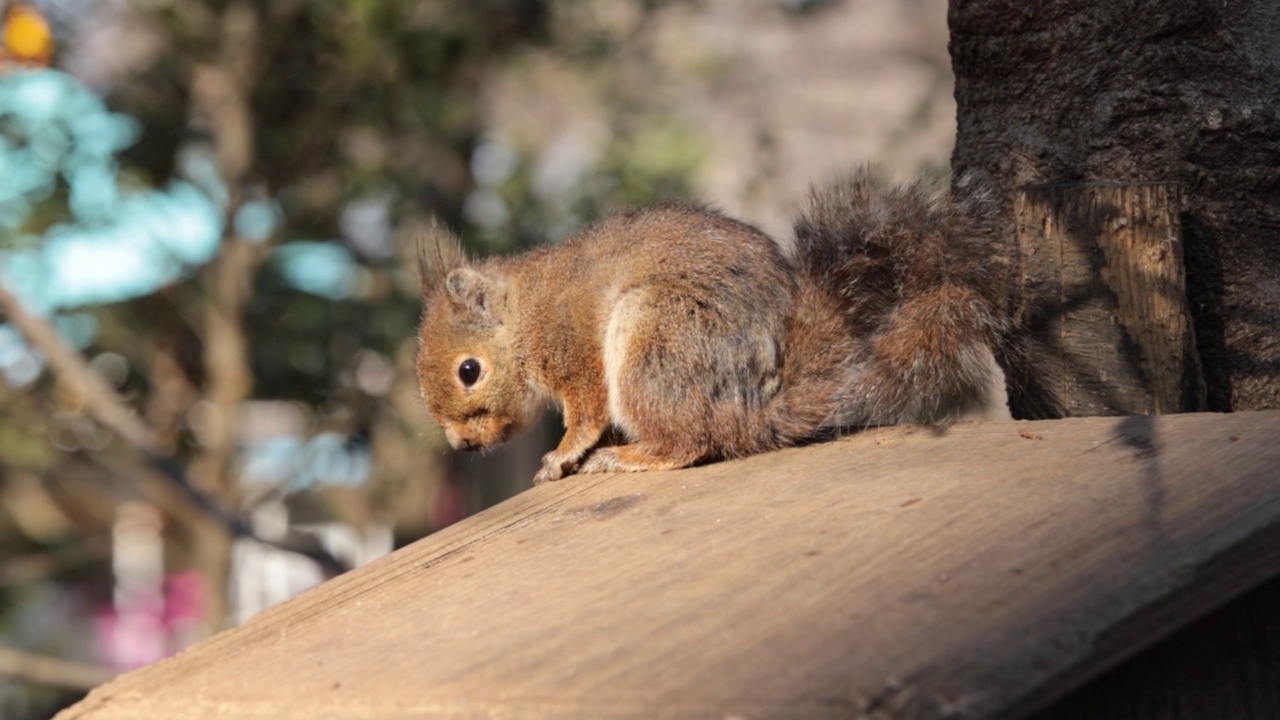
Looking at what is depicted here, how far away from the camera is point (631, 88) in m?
5.68

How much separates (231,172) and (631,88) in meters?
1.74

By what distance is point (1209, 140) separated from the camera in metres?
2.03

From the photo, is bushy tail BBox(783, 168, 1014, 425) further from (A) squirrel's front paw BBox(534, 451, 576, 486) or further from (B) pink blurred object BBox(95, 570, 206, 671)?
(B) pink blurred object BBox(95, 570, 206, 671)

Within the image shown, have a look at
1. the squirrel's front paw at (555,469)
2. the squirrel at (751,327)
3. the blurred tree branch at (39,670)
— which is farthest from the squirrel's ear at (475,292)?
the blurred tree branch at (39,670)

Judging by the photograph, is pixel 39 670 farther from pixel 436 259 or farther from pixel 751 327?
pixel 751 327

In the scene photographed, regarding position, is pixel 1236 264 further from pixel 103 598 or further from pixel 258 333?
pixel 103 598

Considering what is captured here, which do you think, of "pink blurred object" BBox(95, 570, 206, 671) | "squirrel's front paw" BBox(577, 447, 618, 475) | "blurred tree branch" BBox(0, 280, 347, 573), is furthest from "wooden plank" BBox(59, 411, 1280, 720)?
"pink blurred object" BBox(95, 570, 206, 671)

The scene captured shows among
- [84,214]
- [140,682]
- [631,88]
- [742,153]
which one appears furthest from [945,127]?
[140,682]

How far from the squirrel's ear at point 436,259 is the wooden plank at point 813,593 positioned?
1167 mm

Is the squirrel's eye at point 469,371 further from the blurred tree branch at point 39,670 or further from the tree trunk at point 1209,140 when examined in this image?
the blurred tree branch at point 39,670

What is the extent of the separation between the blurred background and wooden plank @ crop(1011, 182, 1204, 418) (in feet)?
8.11

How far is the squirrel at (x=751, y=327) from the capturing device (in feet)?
6.75

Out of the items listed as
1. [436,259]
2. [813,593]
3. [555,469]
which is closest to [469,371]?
[436,259]

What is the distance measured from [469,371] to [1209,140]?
61.1 inches
